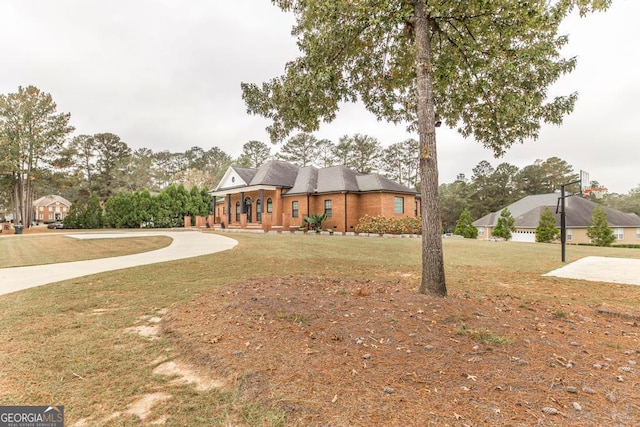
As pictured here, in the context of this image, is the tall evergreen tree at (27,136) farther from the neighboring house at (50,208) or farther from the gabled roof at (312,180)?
the neighboring house at (50,208)

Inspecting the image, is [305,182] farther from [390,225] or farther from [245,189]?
[390,225]

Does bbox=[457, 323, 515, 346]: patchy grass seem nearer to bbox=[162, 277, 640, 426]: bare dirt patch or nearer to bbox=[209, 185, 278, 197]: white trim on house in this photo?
bbox=[162, 277, 640, 426]: bare dirt patch

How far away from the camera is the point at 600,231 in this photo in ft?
85.3

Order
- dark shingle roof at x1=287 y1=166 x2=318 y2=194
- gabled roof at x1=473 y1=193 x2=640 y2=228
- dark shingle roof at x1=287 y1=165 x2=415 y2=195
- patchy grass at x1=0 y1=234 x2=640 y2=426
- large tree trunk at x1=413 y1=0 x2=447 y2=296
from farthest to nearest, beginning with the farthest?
gabled roof at x1=473 y1=193 x2=640 y2=228
dark shingle roof at x1=287 y1=166 x2=318 y2=194
dark shingle roof at x1=287 y1=165 x2=415 y2=195
large tree trunk at x1=413 y1=0 x2=447 y2=296
patchy grass at x1=0 y1=234 x2=640 y2=426

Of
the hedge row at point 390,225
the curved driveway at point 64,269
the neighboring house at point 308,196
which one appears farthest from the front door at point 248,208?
the curved driveway at point 64,269

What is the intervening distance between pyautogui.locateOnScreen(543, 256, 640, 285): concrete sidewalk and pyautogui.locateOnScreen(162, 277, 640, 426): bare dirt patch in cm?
372

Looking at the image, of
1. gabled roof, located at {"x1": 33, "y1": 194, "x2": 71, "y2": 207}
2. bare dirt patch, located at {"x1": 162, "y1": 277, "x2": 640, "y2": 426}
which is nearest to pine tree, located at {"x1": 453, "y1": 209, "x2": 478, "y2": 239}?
bare dirt patch, located at {"x1": 162, "y1": 277, "x2": 640, "y2": 426}

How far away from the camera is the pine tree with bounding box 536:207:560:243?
25.7m

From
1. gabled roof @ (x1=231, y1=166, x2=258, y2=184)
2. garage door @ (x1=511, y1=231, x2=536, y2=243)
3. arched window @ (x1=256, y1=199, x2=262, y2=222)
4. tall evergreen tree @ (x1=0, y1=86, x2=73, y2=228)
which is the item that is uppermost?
tall evergreen tree @ (x1=0, y1=86, x2=73, y2=228)

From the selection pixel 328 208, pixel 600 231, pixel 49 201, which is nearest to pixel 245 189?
pixel 328 208

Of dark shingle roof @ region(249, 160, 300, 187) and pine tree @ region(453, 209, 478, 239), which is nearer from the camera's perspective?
dark shingle roof @ region(249, 160, 300, 187)

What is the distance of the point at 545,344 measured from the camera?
3.17m

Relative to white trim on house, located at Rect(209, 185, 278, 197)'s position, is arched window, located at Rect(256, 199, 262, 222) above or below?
below

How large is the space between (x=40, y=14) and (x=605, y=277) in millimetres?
20165
